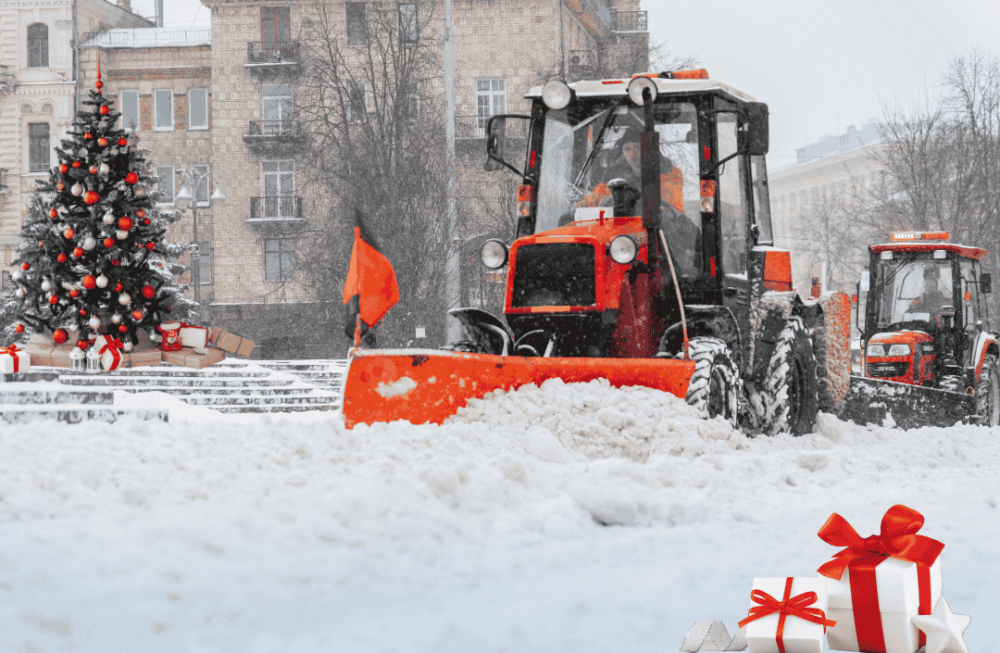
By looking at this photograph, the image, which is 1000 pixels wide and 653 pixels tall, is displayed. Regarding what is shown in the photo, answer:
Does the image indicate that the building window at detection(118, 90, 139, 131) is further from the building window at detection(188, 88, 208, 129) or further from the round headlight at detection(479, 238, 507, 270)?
the round headlight at detection(479, 238, 507, 270)

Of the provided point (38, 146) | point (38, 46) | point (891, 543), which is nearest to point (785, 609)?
point (891, 543)

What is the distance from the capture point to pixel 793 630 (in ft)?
9.92

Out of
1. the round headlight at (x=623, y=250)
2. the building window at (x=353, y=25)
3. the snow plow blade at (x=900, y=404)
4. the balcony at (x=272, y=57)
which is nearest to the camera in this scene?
the round headlight at (x=623, y=250)

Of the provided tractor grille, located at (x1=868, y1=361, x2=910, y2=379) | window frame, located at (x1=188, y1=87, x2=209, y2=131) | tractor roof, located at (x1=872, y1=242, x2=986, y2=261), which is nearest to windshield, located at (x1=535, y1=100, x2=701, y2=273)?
tractor grille, located at (x1=868, y1=361, x2=910, y2=379)

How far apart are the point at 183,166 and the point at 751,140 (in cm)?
3302

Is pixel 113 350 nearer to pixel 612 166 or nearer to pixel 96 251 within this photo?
pixel 96 251

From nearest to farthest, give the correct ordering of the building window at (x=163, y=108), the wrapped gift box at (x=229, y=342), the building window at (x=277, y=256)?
1. the wrapped gift box at (x=229, y=342)
2. the building window at (x=277, y=256)
3. the building window at (x=163, y=108)

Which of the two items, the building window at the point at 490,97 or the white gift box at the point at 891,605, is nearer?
the white gift box at the point at 891,605

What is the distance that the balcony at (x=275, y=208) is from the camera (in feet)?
116

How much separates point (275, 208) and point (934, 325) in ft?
86.6

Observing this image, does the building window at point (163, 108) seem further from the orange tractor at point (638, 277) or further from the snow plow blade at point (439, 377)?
the snow plow blade at point (439, 377)

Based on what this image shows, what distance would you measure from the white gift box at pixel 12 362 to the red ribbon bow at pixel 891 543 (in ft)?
35.9

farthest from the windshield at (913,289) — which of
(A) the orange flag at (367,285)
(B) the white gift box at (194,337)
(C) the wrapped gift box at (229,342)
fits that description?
(B) the white gift box at (194,337)

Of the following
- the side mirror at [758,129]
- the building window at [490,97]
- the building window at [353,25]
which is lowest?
the side mirror at [758,129]
